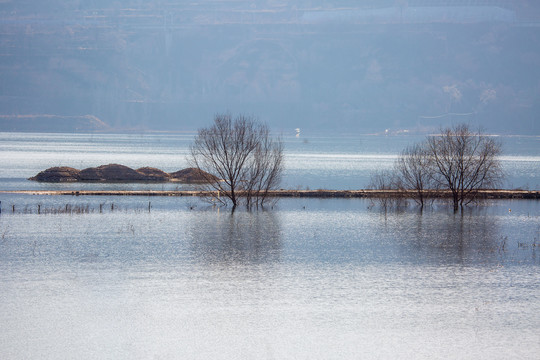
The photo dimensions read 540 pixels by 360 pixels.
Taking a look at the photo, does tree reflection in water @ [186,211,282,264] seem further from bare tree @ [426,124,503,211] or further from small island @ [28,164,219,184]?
small island @ [28,164,219,184]

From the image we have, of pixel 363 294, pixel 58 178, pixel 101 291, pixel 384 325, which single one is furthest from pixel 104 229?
pixel 58 178

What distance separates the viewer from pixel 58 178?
66.1m

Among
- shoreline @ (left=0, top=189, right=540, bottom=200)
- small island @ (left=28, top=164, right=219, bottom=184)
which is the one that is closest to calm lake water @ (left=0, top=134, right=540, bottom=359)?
shoreline @ (left=0, top=189, right=540, bottom=200)

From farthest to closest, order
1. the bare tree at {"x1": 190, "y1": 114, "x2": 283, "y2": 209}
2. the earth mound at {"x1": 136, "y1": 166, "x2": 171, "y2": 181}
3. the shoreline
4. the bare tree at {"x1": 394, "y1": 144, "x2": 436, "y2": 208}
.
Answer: the earth mound at {"x1": 136, "y1": 166, "x2": 171, "y2": 181}
the shoreline
the bare tree at {"x1": 394, "y1": 144, "x2": 436, "y2": 208}
the bare tree at {"x1": 190, "y1": 114, "x2": 283, "y2": 209}

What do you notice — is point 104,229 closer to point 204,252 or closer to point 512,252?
point 204,252

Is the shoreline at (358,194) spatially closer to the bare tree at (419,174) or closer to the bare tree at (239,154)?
the bare tree at (419,174)

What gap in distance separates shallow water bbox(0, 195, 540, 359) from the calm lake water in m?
0.05

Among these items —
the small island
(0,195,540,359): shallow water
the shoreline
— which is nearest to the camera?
(0,195,540,359): shallow water

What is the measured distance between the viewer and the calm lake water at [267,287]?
15.9m

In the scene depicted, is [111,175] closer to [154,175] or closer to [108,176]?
[108,176]

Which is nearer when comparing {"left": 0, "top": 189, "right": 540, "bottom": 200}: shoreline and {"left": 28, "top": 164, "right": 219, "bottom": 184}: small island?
{"left": 0, "top": 189, "right": 540, "bottom": 200}: shoreline

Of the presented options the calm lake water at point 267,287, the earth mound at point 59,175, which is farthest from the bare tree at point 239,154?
the earth mound at point 59,175

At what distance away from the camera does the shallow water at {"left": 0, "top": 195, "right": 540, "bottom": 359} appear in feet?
52.1

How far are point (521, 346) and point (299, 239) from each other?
15490 mm
